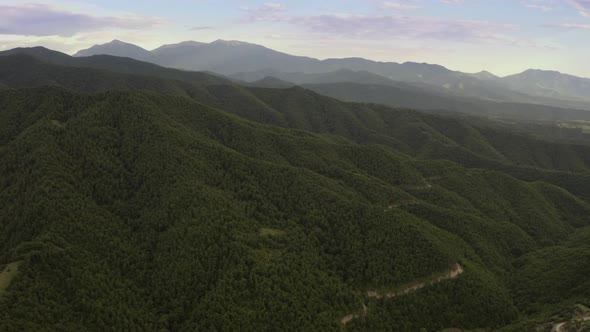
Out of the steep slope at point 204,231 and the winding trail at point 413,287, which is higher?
the steep slope at point 204,231

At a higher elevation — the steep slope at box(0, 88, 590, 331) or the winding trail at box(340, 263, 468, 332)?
the steep slope at box(0, 88, 590, 331)

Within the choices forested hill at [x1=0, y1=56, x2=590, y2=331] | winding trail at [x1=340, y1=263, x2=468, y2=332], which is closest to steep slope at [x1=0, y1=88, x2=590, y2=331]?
forested hill at [x1=0, y1=56, x2=590, y2=331]

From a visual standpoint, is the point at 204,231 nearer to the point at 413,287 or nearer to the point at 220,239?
the point at 220,239

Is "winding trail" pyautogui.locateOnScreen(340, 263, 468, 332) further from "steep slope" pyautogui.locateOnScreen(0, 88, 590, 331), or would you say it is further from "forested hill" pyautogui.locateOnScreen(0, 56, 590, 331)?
"steep slope" pyautogui.locateOnScreen(0, 88, 590, 331)

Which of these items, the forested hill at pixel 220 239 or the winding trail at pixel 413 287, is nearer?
the forested hill at pixel 220 239

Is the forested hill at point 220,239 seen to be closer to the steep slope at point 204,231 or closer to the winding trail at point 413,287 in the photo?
the steep slope at point 204,231

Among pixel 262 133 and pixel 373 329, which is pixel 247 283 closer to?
pixel 373 329

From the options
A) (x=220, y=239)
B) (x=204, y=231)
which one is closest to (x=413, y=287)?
(x=220, y=239)

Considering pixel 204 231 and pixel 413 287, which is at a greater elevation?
pixel 204 231

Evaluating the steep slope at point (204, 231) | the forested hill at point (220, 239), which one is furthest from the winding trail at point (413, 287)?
the steep slope at point (204, 231)
